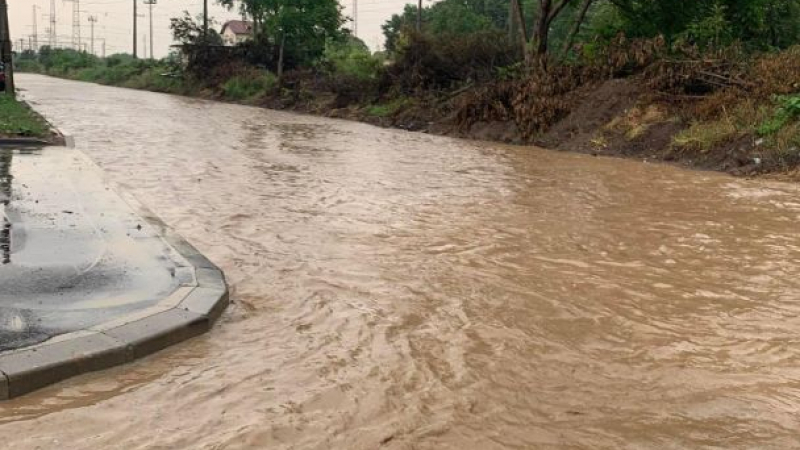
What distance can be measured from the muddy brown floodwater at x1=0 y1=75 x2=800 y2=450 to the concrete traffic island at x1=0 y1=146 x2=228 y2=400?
0.14m

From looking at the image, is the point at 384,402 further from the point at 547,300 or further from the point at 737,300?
the point at 737,300

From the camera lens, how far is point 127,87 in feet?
194

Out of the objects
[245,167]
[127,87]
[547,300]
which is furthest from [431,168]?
[127,87]

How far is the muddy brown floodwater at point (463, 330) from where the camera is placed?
3787 mm

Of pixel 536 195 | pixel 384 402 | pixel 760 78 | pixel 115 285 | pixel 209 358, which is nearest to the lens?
pixel 384 402

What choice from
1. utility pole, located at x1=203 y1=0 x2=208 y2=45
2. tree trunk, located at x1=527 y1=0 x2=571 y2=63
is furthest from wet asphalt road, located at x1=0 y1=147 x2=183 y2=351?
utility pole, located at x1=203 y1=0 x2=208 y2=45

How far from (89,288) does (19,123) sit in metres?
12.3

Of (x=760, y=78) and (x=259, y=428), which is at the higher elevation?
(x=760, y=78)

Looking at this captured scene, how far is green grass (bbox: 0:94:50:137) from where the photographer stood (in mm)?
14586

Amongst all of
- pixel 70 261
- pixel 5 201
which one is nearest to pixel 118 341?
pixel 70 261

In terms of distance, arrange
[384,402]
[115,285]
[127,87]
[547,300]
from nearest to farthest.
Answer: [384,402]
[115,285]
[547,300]
[127,87]

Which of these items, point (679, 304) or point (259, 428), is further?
point (679, 304)

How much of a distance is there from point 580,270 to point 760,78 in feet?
43.3

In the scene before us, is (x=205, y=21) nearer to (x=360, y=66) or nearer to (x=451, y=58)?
(x=360, y=66)
